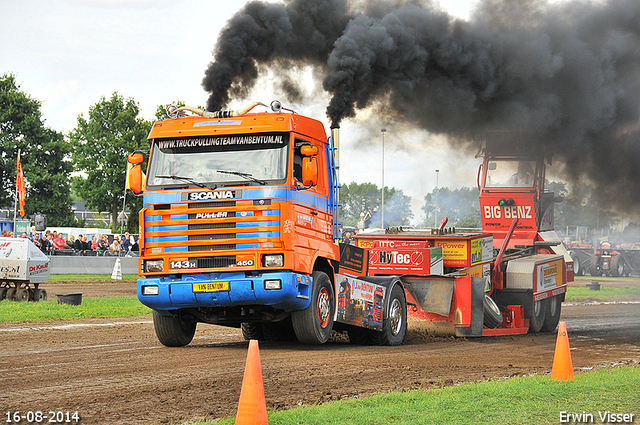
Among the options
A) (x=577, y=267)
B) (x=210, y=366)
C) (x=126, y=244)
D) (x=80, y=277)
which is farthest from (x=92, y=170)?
(x=210, y=366)

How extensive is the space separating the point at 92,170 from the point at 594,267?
44174 millimetres

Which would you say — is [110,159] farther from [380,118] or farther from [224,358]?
[224,358]

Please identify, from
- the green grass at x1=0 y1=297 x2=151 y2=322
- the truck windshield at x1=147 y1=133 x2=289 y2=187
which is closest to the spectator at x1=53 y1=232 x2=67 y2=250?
the green grass at x1=0 y1=297 x2=151 y2=322

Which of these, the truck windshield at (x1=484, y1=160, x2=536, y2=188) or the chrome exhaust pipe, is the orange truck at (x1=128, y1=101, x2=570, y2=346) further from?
the truck windshield at (x1=484, y1=160, x2=536, y2=188)

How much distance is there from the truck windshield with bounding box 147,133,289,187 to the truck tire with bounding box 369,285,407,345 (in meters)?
3.78

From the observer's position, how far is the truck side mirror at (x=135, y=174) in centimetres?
1024

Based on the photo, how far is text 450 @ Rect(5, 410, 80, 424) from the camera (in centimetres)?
588

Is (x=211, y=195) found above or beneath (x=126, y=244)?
beneath

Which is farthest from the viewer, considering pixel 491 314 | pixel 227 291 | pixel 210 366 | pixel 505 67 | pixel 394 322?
pixel 505 67

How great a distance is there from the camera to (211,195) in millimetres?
10000

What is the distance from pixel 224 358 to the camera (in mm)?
9797

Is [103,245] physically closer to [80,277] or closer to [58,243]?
[58,243]

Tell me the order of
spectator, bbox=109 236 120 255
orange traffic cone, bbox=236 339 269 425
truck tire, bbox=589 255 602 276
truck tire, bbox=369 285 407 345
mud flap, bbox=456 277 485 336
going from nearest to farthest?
orange traffic cone, bbox=236 339 269 425 → truck tire, bbox=369 285 407 345 → mud flap, bbox=456 277 485 336 → spectator, bbox=109 236 120 255 → truck tire, bbox=589 255 602 276

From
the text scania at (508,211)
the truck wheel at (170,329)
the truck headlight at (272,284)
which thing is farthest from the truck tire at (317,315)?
the text scania at (508,211)
